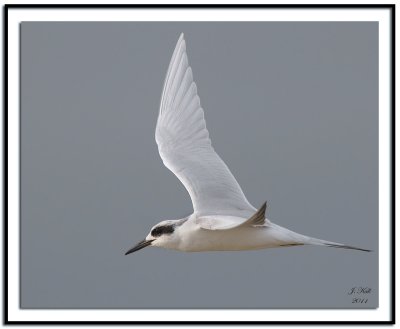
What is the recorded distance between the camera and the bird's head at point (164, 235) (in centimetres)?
542

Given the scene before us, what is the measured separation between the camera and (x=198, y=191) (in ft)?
18.5

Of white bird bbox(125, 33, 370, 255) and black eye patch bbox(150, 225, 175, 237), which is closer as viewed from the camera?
white bird bbox(125, 33, 370, 255)

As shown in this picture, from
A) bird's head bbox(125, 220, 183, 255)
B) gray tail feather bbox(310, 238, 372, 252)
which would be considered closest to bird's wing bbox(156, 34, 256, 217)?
bird's head bbox(125, 220, 183, 255)

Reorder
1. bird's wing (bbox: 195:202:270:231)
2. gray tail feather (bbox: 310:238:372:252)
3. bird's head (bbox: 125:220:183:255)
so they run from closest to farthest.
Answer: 1. bird's wing (bbox: 195:202:270:231)
2. gray tail feather (bbox: 310:238:372:252)
3. bird's head (bbox: 125:220:183:255)

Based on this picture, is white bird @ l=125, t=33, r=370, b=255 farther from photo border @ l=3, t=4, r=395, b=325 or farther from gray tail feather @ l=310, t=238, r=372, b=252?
photo border @ l=3, t=4, r=395, b=325

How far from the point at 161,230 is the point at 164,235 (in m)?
0.05

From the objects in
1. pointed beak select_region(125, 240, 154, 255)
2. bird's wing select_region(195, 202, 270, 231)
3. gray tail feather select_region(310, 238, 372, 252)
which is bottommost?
pointed beak select_region(125, 240, 154, 255)

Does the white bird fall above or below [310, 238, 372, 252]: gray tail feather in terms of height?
above

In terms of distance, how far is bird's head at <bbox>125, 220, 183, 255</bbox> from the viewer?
5418 mm

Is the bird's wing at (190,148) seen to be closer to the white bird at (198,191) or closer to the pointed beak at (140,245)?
the white bird at (198,191)

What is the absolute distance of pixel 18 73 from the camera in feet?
19.2
